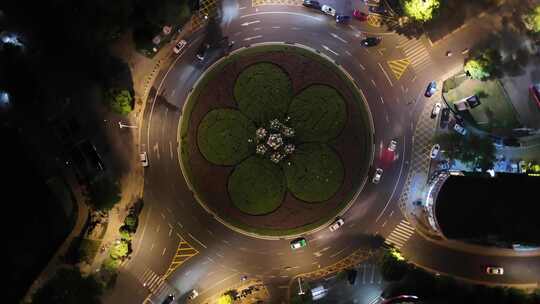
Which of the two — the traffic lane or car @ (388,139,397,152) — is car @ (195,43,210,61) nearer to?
car @ (388,139,397,152)

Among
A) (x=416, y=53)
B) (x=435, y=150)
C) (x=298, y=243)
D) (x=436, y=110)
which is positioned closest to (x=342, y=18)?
(x=416, y=53)

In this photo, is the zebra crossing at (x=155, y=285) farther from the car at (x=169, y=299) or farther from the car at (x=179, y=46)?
the car at (x=179, y=46)

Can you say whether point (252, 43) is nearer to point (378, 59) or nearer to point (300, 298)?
point (378, 59)

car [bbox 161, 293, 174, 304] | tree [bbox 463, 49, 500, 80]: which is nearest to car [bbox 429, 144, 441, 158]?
tree [bbox 463, 49, 500, 80]

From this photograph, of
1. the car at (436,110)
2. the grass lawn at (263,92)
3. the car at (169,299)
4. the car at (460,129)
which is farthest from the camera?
the car at (436,110)

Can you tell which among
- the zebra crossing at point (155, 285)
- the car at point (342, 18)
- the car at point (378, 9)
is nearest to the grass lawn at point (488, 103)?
the car at point (378, 9)

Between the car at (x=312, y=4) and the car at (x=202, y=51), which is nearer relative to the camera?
the car at (x=202, y=51)
